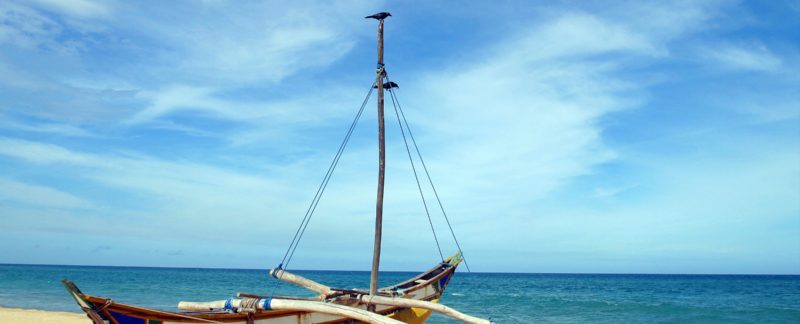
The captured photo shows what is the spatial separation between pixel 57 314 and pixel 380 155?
16863mm

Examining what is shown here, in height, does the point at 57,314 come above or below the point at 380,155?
below

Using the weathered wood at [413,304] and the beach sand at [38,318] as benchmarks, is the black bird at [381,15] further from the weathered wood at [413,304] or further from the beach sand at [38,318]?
the beach sand at [38,318]

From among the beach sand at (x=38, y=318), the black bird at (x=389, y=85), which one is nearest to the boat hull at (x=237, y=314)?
the black bird at (x=389, y=85)

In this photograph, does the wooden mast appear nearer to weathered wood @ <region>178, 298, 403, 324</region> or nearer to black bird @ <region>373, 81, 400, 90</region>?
black bird @ <region>373, 81, 400, 90</region>

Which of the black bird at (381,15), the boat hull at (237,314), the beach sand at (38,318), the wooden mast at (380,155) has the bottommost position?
the beach sand at (38,318)

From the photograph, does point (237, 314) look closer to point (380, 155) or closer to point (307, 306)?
point (307, 306)

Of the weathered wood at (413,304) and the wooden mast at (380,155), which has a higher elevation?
the wooden mast at (380,155)

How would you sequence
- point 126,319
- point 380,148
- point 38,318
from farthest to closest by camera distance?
1. point 38,318
2. point 380,148
3. point 126,319

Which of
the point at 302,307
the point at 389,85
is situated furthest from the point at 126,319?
the point at 389,85

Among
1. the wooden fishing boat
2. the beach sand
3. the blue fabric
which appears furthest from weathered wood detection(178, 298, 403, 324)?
the beach sand

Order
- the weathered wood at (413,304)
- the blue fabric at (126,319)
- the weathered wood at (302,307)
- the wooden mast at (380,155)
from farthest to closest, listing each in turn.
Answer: the wooden mast at (380,155), the weathered wood at (413,304), the weathered wood at (302,307), the blue fabric at (126,319)

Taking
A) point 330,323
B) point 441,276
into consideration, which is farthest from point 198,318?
point 441,276

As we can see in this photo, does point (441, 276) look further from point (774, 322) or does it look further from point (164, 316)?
point (774, 322)

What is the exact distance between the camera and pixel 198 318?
355 inches
